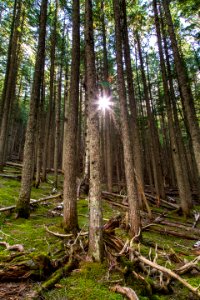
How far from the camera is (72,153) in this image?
6.42m

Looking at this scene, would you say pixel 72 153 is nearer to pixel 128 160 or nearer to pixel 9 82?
pixel 128 160

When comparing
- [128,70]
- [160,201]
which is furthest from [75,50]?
[160,201]

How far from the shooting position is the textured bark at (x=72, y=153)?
606cm

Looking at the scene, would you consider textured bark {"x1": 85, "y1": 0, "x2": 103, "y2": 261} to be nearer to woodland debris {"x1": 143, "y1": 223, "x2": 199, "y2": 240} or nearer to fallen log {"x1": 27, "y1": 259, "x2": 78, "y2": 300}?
fallen log {"x1": 27, "y1": 259, "x2": 78, "y2": 300}

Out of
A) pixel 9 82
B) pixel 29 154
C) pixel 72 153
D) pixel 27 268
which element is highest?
pixel 9 82

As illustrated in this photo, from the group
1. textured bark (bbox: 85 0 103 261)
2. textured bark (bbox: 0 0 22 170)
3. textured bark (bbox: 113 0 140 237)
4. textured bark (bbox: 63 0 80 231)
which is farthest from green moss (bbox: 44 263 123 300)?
textured bark (bbox: 0 0 22 170)

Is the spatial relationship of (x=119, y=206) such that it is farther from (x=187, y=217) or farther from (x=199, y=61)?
(x=199, y=61)

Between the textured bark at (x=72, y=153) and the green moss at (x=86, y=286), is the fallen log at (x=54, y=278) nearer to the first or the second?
the green moss at (x=86, y=286)

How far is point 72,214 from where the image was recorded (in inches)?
239

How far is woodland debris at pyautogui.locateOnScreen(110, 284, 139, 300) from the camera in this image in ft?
10.6

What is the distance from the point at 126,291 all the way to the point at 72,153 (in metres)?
4.01

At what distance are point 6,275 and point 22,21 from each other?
16.4 metres

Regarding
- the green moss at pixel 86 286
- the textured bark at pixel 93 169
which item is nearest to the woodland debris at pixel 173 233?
the textured bark at pixel 93 169

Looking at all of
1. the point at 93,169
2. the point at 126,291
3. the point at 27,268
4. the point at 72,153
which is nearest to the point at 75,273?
the point at 27,268
